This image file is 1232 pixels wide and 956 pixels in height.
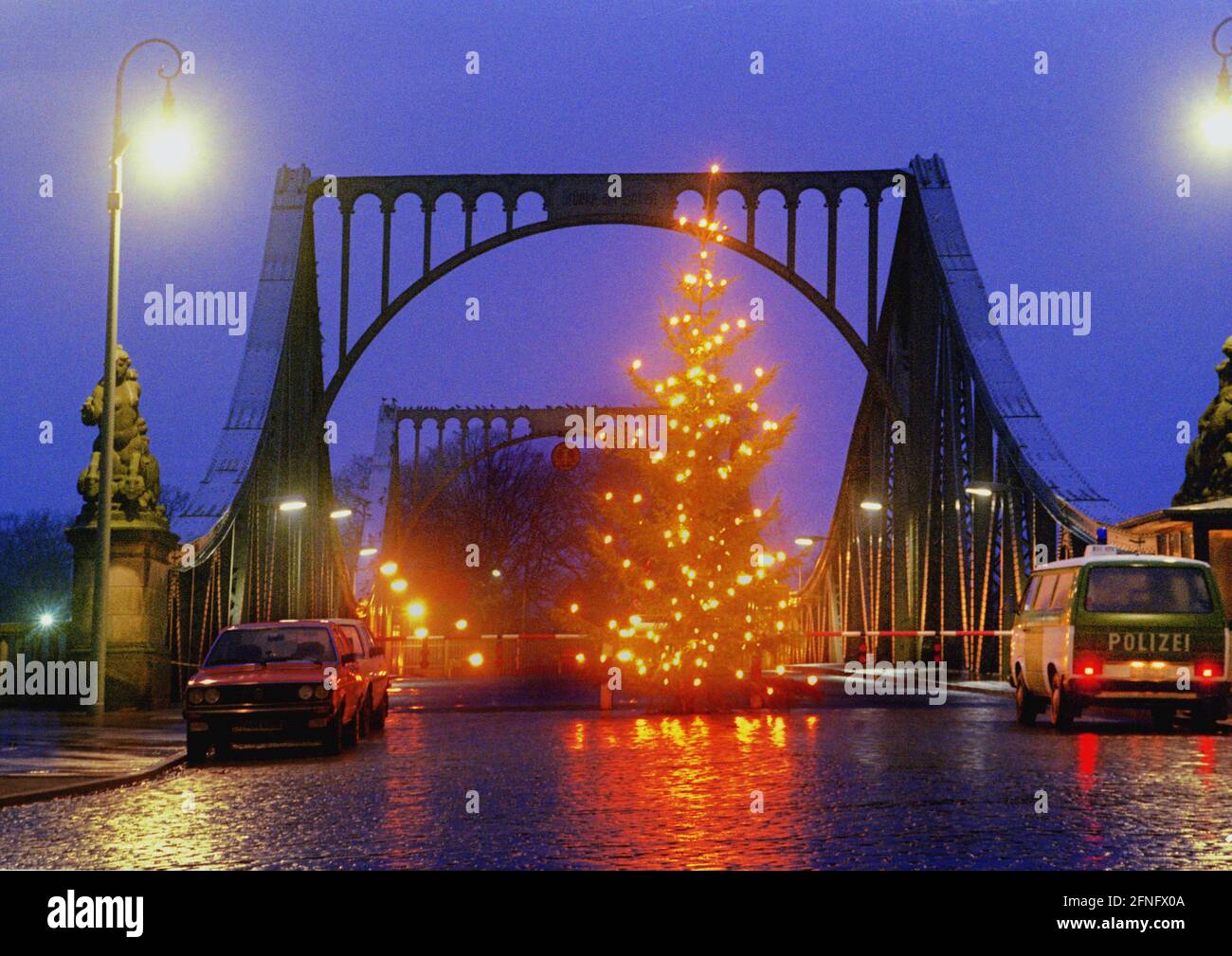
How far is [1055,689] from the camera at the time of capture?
21.1 metres

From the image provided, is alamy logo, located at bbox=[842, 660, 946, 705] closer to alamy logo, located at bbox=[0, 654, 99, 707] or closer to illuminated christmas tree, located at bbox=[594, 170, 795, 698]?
illuminated christmas tree, located at bbox=[594, 170, 795, 698]

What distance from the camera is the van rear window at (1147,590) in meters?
20.4

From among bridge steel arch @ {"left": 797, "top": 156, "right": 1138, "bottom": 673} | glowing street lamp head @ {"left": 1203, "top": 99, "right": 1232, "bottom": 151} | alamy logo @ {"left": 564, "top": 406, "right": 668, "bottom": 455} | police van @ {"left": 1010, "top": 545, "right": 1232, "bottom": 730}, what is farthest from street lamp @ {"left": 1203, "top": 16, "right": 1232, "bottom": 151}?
alamy logo @ {"left": 564, "top": 406, "right": 668, "bottom": 455}

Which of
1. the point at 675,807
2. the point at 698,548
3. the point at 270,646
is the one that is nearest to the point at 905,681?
the point at 698,548

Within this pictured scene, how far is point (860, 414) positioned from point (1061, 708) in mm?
28229

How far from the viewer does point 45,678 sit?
26.3 meters

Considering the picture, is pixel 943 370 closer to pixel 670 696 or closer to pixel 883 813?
pixel 670 696

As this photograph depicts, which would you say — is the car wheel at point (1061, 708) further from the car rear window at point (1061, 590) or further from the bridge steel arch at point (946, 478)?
the bridge steel arch at point (946, 478)

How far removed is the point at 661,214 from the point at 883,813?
2962cm

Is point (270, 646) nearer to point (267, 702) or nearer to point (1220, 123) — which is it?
point (267, 702)

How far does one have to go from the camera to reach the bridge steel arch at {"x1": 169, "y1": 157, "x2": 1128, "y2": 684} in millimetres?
32875
